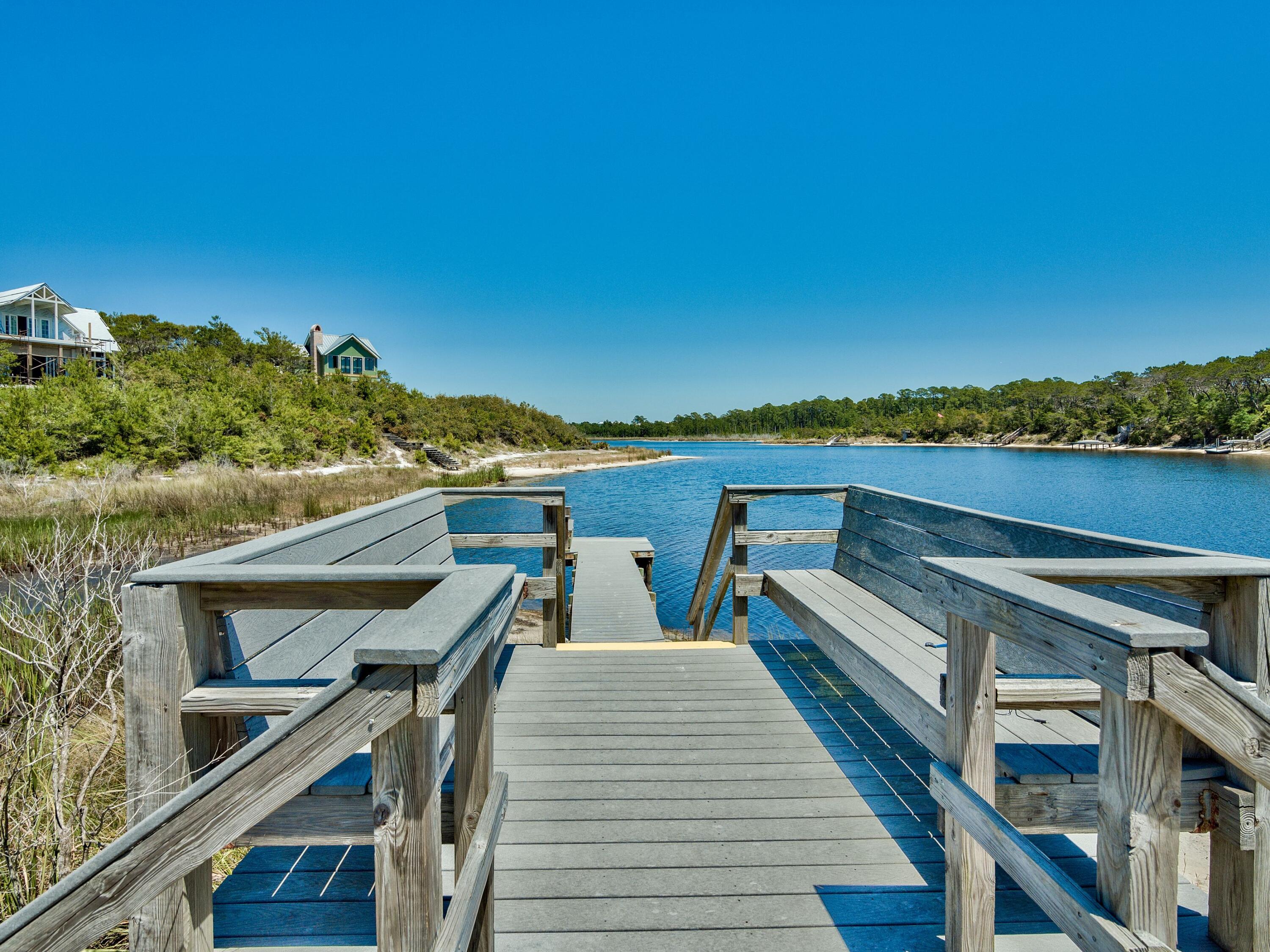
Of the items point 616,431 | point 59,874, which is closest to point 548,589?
point 59,874

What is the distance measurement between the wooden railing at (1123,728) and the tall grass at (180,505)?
260 inches

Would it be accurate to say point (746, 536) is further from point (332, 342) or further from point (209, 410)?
point (332, 342)

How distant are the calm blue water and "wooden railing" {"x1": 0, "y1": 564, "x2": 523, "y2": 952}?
Answer: 7290 millimetres

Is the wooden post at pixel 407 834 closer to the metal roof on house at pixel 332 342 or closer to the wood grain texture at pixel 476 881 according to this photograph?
the wood grain texture at pixel 476 881

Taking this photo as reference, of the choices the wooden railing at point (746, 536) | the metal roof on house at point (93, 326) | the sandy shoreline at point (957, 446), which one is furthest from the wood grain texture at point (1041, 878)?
the sandy shoreline at point (957, 446)

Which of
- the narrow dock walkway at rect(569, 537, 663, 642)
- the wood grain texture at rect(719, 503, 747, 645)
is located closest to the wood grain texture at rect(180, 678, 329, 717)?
the wood grain texture at rect(719, 503, 747, 645)

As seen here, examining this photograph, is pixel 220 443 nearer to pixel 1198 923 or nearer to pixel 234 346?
pixel 234 346

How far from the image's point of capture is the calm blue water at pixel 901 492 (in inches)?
516

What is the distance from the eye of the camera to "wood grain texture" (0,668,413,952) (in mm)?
758

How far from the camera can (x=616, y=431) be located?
4756 inches

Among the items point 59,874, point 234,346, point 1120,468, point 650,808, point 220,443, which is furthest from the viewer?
point 1120,468

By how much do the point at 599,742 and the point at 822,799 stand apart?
3.20ft

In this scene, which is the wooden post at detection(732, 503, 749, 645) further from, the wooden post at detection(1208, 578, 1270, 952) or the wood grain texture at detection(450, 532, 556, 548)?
the wooden post at detection(1208, 578, 1270, 952)

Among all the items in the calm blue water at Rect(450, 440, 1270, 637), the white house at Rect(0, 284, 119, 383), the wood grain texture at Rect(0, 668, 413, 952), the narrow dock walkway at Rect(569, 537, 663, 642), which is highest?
the white house at Rect(0, 284, 119, 383)
